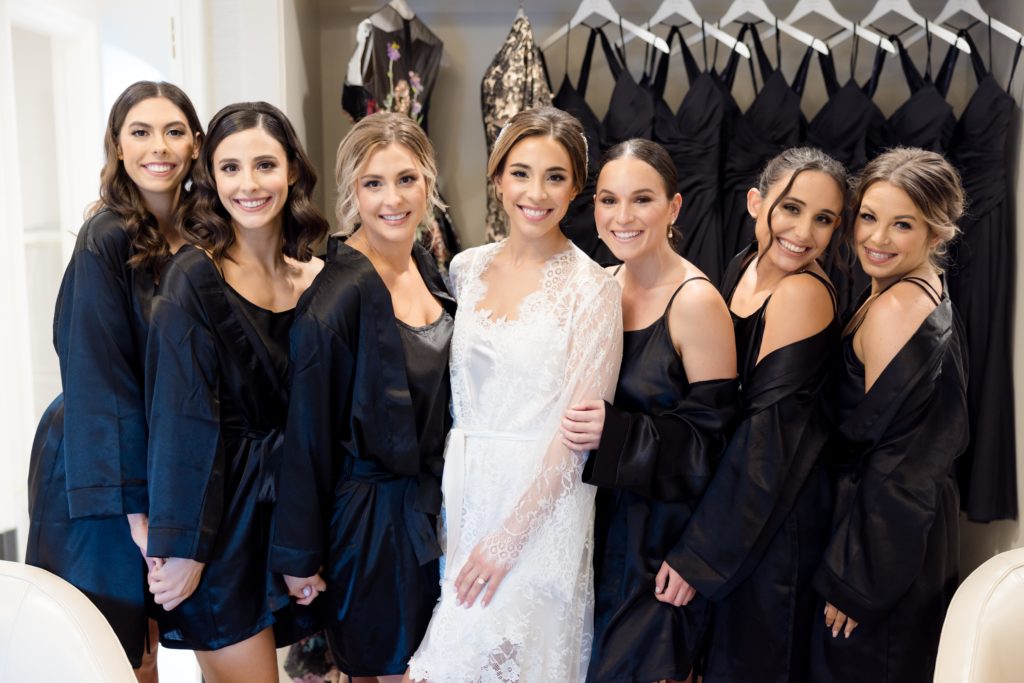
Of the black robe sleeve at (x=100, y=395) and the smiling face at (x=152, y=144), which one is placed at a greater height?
the smiling face at (x=152, y=144)

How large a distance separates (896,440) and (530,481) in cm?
72

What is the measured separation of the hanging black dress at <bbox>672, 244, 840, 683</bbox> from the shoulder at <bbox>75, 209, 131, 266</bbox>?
1.29 m

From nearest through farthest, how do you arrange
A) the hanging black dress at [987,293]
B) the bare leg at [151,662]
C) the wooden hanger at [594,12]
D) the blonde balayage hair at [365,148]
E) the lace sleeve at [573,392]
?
the lace sleeve at [573,392], the blonde balayage hair at [365,148], the bare leg at [151,662], the hanging black dress at [987,293], the wooden hanger at [594,12]

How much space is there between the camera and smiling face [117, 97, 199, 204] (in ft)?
6.70

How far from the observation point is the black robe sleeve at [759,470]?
6.30ft

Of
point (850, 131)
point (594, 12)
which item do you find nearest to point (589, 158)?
point (594, 12)

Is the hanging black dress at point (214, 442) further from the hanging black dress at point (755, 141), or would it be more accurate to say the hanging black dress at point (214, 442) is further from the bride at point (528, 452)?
the hanging black dress at point (755, 141)

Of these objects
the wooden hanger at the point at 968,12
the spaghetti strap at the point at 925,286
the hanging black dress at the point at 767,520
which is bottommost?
the hanging black dress at the point at 767,520

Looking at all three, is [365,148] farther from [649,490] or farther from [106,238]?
[649,490]

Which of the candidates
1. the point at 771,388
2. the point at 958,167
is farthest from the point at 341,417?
the point at 958,167

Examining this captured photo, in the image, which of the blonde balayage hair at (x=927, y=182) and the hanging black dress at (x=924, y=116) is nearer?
the blonde balayage hair at (x=927, y=182)

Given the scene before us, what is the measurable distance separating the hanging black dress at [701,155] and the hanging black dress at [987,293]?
701mm

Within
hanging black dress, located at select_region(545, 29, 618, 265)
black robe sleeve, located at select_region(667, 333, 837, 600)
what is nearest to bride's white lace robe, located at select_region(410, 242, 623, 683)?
black robe sleeve, located at select_region(667, 333, 837, 600)

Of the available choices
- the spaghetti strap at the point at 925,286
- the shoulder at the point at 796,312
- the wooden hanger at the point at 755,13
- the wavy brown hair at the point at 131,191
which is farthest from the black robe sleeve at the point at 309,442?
the wooden hanger at the point at 755,13
